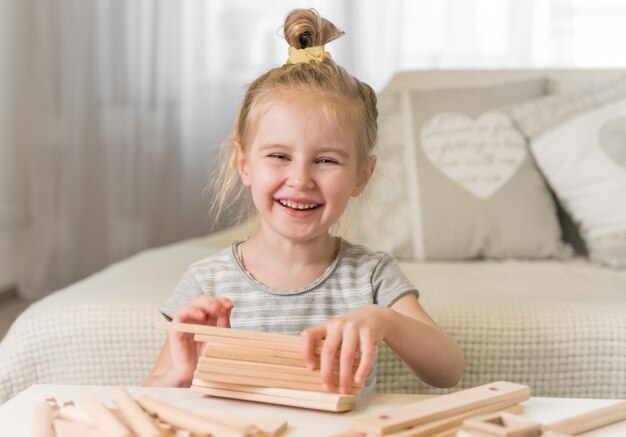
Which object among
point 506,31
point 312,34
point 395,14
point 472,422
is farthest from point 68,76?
point 472,422

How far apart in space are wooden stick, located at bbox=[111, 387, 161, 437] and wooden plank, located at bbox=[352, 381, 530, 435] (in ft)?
0.47

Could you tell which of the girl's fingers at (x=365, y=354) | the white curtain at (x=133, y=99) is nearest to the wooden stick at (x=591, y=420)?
the girl's fingers at (x=365, y=354)

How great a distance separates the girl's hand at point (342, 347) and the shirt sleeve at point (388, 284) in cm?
29

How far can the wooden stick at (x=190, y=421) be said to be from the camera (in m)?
0.67

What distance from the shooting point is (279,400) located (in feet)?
2.57

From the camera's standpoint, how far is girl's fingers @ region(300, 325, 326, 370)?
30.4 inches

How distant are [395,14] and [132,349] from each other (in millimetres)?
1919

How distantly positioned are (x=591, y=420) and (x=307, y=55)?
61 centimetres

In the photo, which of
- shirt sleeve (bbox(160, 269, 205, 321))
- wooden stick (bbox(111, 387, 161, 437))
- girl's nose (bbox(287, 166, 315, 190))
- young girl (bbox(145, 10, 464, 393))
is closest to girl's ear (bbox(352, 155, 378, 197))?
young girl (bbox(145, 10, 464, 393))

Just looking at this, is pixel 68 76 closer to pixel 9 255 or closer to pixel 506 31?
pixel 9 255

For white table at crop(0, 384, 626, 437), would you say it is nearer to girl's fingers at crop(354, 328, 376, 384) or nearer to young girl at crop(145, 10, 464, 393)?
girl's fingers at crop(354, 328, 376, 384)

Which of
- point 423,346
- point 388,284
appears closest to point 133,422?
point 423,346

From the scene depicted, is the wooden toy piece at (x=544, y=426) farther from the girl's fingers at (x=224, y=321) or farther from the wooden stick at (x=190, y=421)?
the girl's fingers at (x=224, y=321)

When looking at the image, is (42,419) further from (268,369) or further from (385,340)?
(385,340)
